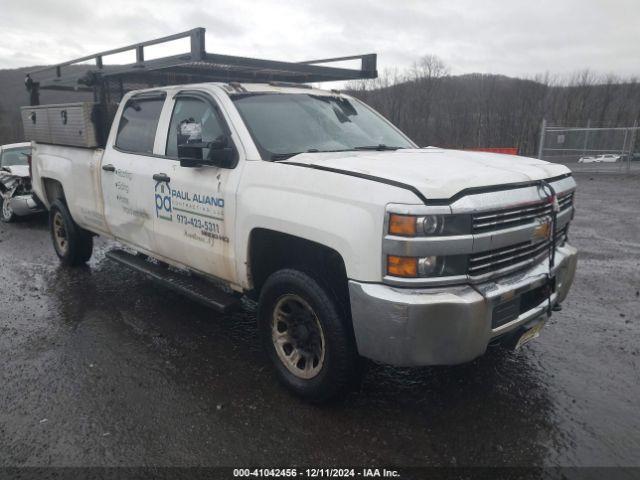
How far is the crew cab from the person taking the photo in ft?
8.54

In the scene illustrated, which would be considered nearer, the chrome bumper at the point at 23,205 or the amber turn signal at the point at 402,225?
the amber turn signal at the point at 402,225

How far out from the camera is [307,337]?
3.25m

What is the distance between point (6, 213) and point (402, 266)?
385 inches

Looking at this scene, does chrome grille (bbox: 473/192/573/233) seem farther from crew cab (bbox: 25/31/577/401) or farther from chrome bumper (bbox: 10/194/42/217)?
chrome bumper (bbox: 10/194/42/217)

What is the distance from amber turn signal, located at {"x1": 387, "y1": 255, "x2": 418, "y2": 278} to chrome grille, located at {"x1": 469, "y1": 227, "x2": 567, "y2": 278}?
35 centimetres

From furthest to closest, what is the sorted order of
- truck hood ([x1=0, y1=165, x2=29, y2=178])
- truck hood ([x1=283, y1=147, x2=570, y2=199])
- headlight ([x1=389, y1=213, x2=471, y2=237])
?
truck hood ([x1=0, y1=165, x2=29, y2=178]), truck hood ([x1=283, y1=147, x2=570, y2=199]), headlight ([x1=389, y1=213, x2=471, y2=237])

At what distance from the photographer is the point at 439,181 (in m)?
2.68

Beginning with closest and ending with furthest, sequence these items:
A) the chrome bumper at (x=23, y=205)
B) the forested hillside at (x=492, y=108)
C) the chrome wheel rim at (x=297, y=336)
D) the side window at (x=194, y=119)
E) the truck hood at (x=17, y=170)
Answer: the chrome wheel rim at (x=297, y=336) → the side window at (x=194, y=119) → the chrome bumper at (x=23, y=205) → the truck hood at (x=17, y=170) → the forested hillside at (x=492, y=108)

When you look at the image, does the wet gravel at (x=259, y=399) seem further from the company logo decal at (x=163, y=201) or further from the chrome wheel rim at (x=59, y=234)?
the chrome wheel rim at (x=59, y=234)

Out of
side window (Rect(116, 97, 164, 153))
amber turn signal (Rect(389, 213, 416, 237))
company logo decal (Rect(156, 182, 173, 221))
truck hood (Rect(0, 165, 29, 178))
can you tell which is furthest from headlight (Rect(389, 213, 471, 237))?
truck hood (Rect(0, 165, 29, 178))

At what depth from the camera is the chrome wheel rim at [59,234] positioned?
6.34m

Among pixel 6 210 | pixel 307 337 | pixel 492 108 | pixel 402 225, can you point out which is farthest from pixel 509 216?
pixel 492 108

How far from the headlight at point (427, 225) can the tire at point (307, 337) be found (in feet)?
2.25

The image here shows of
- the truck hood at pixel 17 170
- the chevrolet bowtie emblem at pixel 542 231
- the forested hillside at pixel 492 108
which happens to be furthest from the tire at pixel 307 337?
the forested hillside at pixel 492 108
